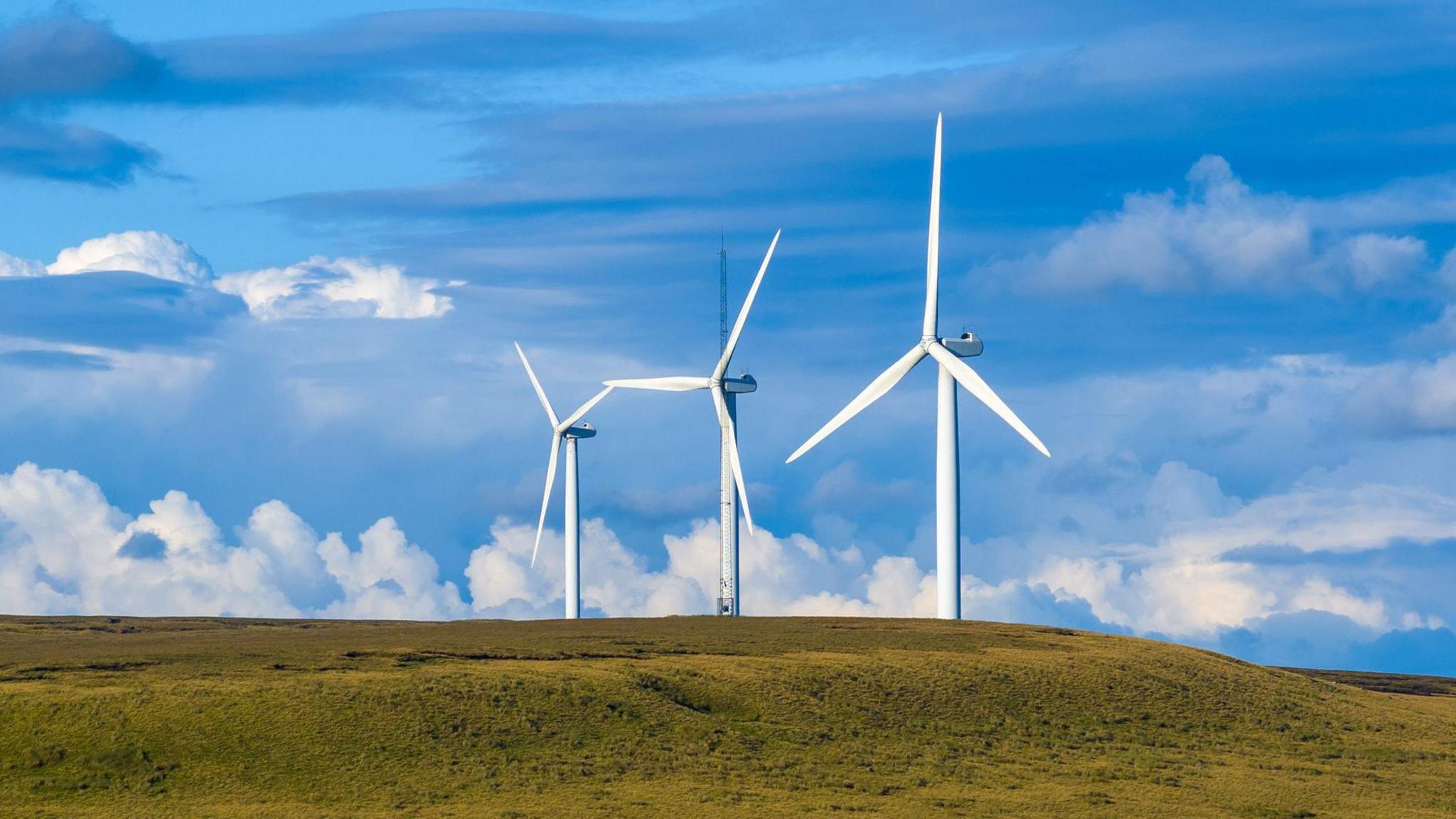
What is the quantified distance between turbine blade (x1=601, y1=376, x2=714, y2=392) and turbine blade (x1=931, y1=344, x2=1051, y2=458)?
32595 millimetres

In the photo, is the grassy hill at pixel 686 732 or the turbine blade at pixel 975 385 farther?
the turbine blade at pixel 975 385

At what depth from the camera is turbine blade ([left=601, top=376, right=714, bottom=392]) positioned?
16130cm

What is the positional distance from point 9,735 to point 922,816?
155 ft

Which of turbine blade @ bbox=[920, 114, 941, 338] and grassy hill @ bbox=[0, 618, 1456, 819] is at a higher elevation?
turbine blade @ bbox=[920, 114, 941, 338]

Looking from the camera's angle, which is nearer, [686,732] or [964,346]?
[686,732]

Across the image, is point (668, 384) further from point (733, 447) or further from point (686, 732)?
point (686, 732)

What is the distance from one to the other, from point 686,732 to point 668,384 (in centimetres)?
6810

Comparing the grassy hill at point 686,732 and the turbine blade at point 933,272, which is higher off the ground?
the turbine blade at point 933,272

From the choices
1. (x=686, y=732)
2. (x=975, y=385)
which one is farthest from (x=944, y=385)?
(x=686, y=732)

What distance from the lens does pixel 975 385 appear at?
130 metres

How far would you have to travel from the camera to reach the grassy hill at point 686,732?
86625mm

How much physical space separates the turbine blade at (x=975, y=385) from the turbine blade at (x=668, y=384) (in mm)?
32595

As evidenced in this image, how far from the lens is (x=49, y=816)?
78500 millimetres

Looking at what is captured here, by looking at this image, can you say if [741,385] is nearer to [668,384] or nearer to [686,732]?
[668,384]
